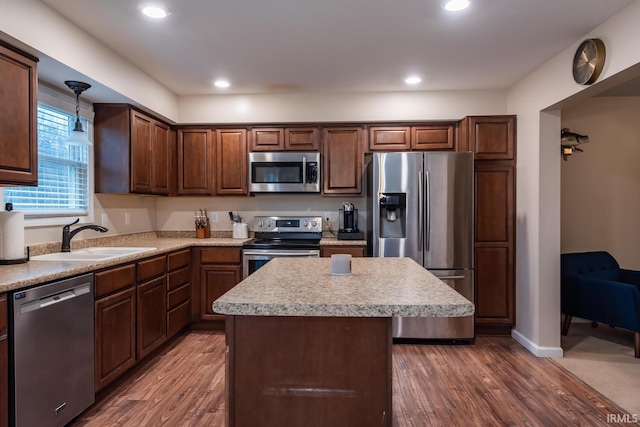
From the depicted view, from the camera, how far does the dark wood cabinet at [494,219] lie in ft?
11.7

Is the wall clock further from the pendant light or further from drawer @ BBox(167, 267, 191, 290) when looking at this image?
drawer @ BBox(167, 267, 191, 290)

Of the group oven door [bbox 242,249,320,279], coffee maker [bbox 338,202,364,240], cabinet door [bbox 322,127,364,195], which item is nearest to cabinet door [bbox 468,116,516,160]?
cabinet door [bbox 322,127,364,195]

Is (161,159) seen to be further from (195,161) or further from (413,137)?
(413,137)

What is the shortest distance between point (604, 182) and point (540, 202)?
1.45 m

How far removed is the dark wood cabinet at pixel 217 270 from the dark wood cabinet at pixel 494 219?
233 centimetres

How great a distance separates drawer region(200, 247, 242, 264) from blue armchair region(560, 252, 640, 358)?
315cm

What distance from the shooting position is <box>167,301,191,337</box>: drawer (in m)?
3.26

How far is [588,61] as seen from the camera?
2.53 m

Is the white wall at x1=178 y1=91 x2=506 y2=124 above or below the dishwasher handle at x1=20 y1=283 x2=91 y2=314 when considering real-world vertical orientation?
above

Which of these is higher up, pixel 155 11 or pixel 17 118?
pixel 155 11

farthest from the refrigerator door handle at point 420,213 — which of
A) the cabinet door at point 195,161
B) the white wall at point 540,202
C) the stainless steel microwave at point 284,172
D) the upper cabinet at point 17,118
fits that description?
the upper cabinet at point 17,118

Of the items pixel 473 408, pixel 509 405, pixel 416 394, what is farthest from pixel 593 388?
pixel 416 394

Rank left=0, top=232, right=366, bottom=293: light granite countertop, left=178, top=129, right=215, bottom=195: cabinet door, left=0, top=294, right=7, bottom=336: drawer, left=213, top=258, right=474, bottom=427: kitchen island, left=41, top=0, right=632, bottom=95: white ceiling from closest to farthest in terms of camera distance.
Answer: left=213, top=258, right=474, bottom=427: kitchen island → left=0, top=294, right=7, bottom=336: drawer → left=0, top=232, right=366, bottom=293: light granite countertop → left=41, top=0, right=632, bottom=95: white ceiling → left=178, top=129, right=215, bottom=195: cabinet door

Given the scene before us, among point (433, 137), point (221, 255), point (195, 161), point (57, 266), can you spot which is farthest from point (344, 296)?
point (195, 161)
